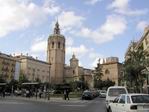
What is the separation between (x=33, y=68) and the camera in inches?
6161

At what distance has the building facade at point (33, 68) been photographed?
150 m

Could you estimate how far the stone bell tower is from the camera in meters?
166

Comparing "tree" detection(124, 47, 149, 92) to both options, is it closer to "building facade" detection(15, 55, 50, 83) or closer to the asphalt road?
the asphalt road

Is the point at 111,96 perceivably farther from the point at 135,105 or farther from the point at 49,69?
the point at 49,69

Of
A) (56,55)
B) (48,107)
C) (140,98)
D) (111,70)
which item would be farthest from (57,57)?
(140,98)

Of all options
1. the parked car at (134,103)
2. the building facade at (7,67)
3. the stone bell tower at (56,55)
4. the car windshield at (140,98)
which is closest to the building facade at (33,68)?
the stone bell tower at (56,55)

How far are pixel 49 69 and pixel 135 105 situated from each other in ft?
518

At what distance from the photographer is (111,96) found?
23.8 metres

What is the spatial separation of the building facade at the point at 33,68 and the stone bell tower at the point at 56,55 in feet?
11.1

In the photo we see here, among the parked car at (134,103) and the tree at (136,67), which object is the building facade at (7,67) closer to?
the tree at (136,67)

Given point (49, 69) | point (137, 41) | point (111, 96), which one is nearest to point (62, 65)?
point (49, 69)

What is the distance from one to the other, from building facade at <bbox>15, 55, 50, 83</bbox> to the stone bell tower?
338cm

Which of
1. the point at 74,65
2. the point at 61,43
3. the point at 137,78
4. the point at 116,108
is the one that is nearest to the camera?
the point at 116,108

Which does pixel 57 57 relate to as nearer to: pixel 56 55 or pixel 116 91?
pixel 56 55
